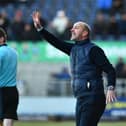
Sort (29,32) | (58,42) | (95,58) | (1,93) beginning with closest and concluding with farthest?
(95,58)
(58,42)
(1,93)
(29,32)

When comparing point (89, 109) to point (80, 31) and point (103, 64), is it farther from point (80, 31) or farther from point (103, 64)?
point (80, 31)

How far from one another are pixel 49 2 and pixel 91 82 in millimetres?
15383

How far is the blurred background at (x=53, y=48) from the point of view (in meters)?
20.5

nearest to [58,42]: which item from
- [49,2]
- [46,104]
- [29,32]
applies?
[46,104]

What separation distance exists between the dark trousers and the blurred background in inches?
431

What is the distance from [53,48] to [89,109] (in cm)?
1316

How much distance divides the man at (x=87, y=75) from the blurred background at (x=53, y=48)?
35.9 ft

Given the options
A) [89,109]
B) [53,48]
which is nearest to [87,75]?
[89,109]

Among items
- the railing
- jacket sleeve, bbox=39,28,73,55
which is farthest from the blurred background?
jacket sleeve, bbox=39,28,73,55

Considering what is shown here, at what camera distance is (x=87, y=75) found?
9.44 metres

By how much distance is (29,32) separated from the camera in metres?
22.6

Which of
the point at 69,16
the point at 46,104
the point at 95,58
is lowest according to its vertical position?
the point at 46,104

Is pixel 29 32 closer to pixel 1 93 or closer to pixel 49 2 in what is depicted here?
pixel 49 2

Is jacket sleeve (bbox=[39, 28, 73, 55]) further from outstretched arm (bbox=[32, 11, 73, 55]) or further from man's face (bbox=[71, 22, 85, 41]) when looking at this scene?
man's face (bbox=[71, 22, 85, 41])
